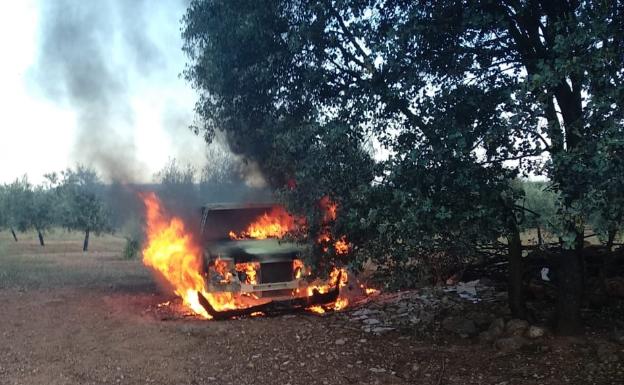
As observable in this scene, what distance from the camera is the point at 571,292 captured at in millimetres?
6262

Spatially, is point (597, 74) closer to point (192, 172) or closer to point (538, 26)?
point (538, 26)

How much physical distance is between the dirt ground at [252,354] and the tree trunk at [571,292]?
0.17m

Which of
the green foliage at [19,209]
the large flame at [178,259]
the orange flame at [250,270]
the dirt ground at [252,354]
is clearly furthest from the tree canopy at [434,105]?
the green foliage at [19,209]

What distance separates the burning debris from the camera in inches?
341

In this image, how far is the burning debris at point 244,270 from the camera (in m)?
8.67

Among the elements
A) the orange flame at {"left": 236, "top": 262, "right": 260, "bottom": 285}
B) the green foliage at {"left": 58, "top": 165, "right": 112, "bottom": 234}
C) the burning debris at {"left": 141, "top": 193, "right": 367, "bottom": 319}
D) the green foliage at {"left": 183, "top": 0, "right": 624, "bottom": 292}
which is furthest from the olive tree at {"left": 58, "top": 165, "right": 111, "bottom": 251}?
the green foliage at {"left": 183, "top": 0, "right": 624, "bottom": 292}

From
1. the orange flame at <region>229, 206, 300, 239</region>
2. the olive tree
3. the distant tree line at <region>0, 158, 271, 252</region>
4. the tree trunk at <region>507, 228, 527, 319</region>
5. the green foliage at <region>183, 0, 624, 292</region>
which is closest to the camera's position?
the green foliage at <region>183, 0, 624, 292</region>

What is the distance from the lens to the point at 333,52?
7.12m

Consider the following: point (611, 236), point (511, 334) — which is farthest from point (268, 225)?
point (611, 236)

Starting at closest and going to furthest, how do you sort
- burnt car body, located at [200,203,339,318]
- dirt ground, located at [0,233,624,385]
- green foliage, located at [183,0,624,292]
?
green foliage, located at [183,0,624,292]
dirt ground, located at [0,233,624,385]
burnt car body, located at [200,203,339,318]

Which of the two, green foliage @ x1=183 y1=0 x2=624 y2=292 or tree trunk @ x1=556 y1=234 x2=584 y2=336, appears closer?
green foliage @ x1=183 y1=0 x2=624 y2=292

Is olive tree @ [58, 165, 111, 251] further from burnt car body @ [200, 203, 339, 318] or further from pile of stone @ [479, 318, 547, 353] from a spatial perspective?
pile of stone @ [479, 318, 547, 353]

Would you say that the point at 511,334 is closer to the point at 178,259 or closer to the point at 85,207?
the point at 178,259

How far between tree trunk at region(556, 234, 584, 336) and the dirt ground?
0.17m
